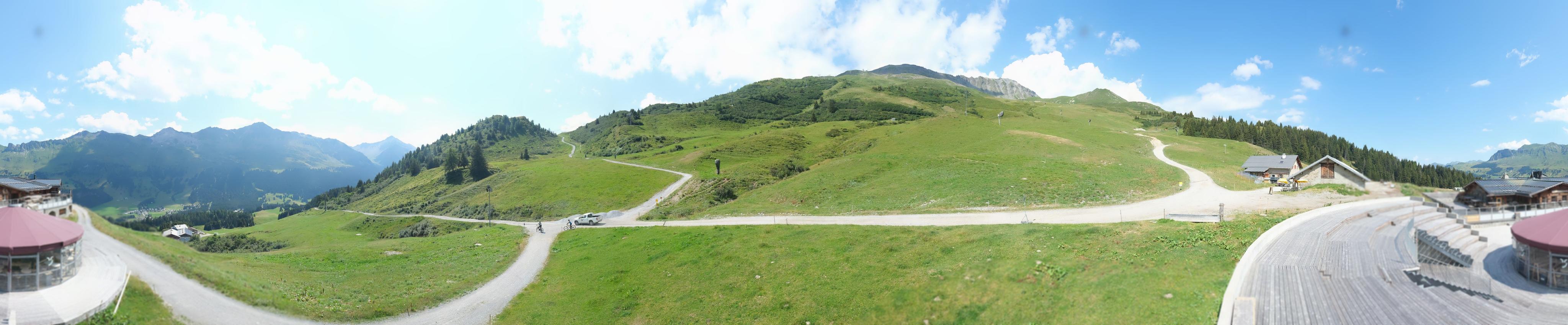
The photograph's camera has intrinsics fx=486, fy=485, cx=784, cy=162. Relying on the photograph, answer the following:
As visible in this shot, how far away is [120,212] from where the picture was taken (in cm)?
1015

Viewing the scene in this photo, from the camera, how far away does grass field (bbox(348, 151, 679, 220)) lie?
58062mm

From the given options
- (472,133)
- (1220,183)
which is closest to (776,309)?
(1220,183)

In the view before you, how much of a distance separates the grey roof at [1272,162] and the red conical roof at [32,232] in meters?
32.9

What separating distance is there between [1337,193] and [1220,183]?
22.0 m

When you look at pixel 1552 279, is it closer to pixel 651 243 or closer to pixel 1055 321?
pixel 1055 321

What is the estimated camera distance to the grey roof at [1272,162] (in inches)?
736

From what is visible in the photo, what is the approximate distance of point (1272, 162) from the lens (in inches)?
825

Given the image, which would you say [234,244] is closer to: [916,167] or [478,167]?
[916,167]

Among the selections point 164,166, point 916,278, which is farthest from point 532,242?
point 916,278

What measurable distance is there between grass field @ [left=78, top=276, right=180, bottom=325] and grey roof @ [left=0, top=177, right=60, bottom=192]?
7.48ft

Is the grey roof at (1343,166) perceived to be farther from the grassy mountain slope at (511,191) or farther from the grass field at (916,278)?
the grassy mountain slope at (511,191)

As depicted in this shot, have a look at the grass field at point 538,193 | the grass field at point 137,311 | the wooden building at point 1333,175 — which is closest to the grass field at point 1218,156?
the wooden building at point 1333,175

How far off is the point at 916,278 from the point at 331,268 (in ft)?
66.7

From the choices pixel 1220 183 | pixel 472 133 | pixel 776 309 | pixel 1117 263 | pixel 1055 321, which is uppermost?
pixel 472 133
